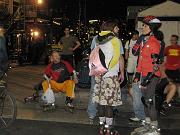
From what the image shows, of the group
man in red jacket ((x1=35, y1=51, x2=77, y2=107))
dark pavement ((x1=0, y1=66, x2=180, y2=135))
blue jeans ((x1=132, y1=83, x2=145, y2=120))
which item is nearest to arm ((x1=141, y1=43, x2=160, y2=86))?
blue jeans ((x1=132, y1=83, x2=145, y2=120))

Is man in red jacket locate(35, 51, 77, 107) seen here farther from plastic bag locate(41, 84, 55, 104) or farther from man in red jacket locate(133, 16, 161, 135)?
man in red jacket locate(133, 16, 161, 135)

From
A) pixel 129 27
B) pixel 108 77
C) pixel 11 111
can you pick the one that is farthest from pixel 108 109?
pixel 129 27

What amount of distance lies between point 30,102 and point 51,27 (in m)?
18.9

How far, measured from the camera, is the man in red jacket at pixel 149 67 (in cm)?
689

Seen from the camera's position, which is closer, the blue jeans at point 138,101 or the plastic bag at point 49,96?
the blue jeans at point 138,101

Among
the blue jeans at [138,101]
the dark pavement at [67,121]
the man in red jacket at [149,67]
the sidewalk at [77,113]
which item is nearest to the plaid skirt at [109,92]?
the man in red jacket at [149,67]

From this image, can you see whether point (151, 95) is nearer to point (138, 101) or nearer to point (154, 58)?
point (154, 58)

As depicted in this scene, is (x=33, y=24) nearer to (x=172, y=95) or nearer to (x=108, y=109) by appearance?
(x=172, y=95)

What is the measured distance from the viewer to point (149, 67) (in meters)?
6.94

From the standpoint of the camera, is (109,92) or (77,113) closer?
(109,92)

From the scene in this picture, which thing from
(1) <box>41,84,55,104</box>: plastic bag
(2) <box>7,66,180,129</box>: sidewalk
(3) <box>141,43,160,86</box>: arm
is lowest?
(2) <box>7,66,180,129</box>: sidewalk

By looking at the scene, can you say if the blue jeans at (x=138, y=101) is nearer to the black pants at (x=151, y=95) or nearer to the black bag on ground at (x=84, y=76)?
the black pants at (x=151, y=95)

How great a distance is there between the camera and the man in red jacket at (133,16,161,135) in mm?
6895

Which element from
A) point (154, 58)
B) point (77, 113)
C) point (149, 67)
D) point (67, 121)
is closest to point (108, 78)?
point (149, 67)
